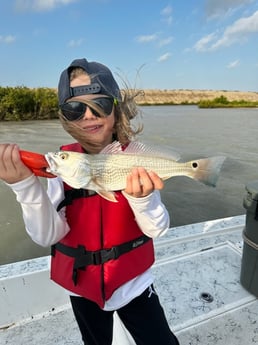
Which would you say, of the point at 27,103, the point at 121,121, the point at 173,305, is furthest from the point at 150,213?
the point at 27,103

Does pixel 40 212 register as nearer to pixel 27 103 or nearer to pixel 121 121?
pixel 121 121

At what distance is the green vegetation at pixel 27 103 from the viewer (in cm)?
2500

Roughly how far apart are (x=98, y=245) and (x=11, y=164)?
1.98 feet

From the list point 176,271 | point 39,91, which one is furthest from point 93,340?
point 39,91

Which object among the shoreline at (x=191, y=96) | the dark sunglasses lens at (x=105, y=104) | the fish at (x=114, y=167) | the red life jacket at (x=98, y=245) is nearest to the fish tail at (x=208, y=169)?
the fish at (x=114, y=167)

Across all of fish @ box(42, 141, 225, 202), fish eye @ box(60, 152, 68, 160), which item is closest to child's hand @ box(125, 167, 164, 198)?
fish @ box(42, 141, 225, 202)

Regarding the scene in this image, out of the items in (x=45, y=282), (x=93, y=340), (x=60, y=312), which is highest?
(x=93, y=340)

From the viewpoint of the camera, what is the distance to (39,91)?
26.1 metres

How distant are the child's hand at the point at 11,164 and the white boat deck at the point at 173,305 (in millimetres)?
1252

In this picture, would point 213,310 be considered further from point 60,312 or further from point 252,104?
point 252,104

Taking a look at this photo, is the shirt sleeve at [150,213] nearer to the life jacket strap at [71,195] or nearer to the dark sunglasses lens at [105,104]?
the life jacket strap at [71,195]

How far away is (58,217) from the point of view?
1.42 metres

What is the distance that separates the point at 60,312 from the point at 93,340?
900mm

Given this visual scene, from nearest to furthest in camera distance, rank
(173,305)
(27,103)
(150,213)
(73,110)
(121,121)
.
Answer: (150,213) < (73,110) < (121,121) < (173,305) < (27,103)
